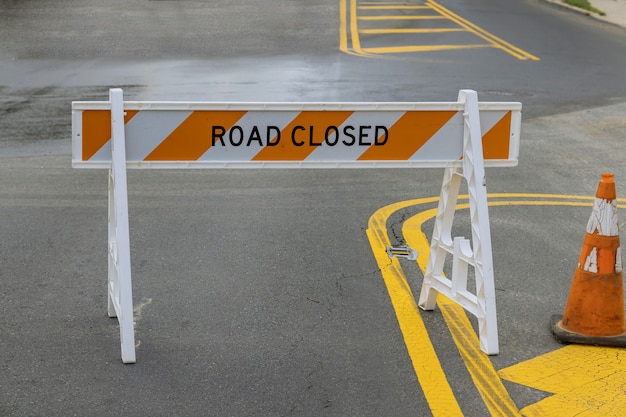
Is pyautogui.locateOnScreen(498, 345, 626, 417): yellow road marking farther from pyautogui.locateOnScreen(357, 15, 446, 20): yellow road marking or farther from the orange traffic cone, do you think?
pyautogui.locateOnScreen(357, 15, 446, 20): yellow road marking

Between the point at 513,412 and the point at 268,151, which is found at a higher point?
the point at 268,151

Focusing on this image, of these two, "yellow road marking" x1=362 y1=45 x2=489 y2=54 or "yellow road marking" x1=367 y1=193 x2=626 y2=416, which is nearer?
"yellow road marking" x1=367 y1=193 x2=626 y2=416

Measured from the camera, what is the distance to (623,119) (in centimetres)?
1401

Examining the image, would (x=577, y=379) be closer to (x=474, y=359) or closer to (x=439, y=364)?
(x=474, y=359)

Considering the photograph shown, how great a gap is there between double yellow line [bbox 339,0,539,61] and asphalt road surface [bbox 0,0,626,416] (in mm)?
2046

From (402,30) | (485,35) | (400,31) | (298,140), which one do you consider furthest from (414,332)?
(402,30)

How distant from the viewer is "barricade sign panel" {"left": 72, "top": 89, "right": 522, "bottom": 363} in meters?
5.90

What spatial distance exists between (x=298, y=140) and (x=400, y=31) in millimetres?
18221

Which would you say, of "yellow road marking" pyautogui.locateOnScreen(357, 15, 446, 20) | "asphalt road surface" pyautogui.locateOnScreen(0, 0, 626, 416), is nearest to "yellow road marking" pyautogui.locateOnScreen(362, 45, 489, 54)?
"asphalt road surface" pyautogui.locateOnScreen(0, 0, 626, 416)

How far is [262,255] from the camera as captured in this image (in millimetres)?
7895

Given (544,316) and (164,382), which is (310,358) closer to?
(164,382)

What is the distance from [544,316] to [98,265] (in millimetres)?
3247

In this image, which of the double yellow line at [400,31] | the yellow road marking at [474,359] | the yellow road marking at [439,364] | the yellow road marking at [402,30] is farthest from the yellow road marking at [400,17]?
the yellow road marking at [474,359]

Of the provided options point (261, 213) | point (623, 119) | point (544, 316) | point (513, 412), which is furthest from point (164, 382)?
point (623, 119)
